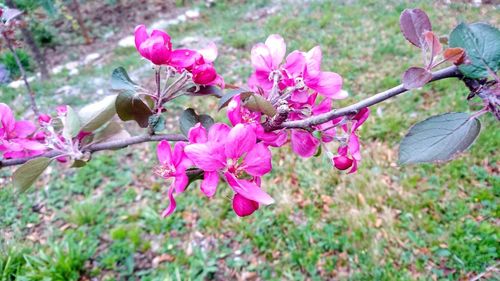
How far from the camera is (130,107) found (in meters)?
0.54

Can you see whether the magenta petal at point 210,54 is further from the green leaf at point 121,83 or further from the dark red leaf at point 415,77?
the dark red leaf at point 415,77

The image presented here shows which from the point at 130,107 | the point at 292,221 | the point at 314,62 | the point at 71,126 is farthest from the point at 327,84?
the point at 292,221

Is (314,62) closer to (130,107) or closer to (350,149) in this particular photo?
(350,149)

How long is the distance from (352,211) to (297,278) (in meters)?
0.44

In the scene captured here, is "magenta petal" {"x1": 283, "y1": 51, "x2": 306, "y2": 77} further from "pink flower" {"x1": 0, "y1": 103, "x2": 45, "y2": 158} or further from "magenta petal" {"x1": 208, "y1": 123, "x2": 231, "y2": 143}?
"pink flower" {"x1": 0, "y1": 103, "x2": 45, "y2": 158}

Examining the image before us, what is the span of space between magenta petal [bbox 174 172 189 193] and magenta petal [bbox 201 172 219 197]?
0.02 metres

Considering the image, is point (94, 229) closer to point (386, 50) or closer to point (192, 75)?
point (192, 75)

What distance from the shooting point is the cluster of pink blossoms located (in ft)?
1.51

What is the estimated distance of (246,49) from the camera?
4.14m

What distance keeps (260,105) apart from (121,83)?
0.22 m

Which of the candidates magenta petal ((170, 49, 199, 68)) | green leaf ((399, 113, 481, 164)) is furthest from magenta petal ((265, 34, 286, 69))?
green leaf ((399, 113, 481, 164))

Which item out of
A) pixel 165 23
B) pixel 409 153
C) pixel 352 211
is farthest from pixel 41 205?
Answer: pixel 165 23

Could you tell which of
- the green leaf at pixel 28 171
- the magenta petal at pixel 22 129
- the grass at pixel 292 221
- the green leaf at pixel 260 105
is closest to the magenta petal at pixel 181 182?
the green leaf at pixel 260 105

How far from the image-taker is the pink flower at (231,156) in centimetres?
45
